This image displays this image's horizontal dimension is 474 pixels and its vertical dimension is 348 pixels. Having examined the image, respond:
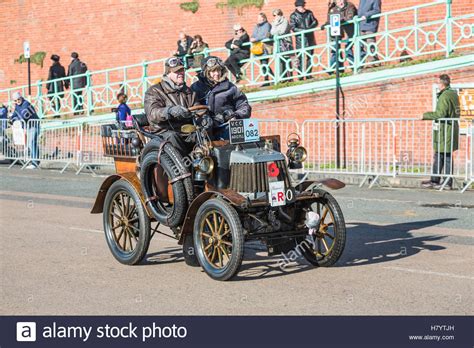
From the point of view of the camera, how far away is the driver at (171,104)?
955 cm

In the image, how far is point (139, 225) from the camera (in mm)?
9781

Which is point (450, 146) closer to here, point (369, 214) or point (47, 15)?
point (369, 214)

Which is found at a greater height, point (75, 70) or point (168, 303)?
point (75, 70)

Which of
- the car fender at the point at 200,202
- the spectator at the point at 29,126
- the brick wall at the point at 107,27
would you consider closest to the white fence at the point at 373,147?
the spectator at the point at 29,126

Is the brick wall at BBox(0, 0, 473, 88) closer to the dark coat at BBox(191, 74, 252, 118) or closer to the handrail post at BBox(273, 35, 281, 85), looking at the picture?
the handrail post at BBox(273, 35, 281, 85)

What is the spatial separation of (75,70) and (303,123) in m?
11.1

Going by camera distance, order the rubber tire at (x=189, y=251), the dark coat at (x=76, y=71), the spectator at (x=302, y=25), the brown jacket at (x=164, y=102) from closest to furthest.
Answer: the rubber tire at (x=189, y=251), the brown jacket at (x=164, y=102), the spectator at (x=302, y=25), the dark coat at (x=76, y=71)

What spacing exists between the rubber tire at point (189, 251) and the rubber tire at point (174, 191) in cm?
17

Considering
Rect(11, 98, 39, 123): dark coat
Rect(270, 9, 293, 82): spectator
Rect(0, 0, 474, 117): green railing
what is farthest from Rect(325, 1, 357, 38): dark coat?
Rect(11, 98, 39, 123): dark coat

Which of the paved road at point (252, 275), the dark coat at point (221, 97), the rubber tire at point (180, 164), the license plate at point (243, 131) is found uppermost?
the dark coat at point (221, 97)

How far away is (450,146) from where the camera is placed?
1720cm

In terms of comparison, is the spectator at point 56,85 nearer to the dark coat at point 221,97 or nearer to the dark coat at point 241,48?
the dark coat at point 241,48

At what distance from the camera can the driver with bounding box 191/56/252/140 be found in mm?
9727

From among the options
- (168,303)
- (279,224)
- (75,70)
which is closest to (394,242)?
(279,224)
